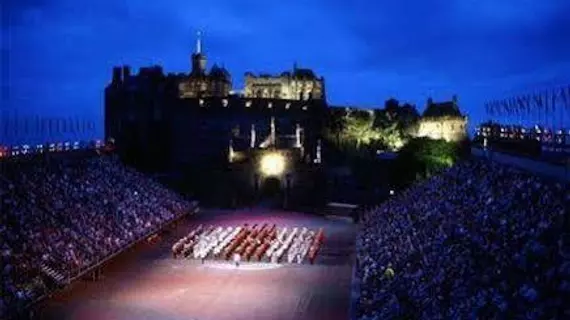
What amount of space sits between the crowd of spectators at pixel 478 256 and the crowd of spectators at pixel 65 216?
1178 cm

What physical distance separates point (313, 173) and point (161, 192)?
15.2m

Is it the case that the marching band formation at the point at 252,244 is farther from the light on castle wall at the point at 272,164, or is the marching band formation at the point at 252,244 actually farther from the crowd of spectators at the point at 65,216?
the light on castle wall at the point at 272,164

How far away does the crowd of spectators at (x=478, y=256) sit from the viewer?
16797mm

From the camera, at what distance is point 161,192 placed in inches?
2071

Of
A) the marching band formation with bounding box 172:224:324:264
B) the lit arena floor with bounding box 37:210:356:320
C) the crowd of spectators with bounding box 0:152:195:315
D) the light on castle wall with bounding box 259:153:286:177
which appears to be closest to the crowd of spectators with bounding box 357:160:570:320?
the lit arena floor with bounding box 37:210:356:320

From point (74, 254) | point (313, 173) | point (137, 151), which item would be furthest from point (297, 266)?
point (137, 151)

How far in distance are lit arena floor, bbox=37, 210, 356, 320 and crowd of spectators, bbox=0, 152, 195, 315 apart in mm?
1085

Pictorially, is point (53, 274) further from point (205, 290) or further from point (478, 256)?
point (478, 256)

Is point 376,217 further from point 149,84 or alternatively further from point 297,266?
point 149,84

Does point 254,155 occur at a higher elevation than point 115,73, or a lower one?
lower

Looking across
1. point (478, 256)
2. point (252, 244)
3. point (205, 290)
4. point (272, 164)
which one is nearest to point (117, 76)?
point (272, 164)

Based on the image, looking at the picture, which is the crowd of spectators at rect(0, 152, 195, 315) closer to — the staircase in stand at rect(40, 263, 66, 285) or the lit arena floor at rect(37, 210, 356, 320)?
the staircase in stand at rect(40, 263, 66, 285)

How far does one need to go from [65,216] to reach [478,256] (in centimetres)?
2113

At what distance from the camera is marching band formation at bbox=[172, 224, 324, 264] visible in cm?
3784
